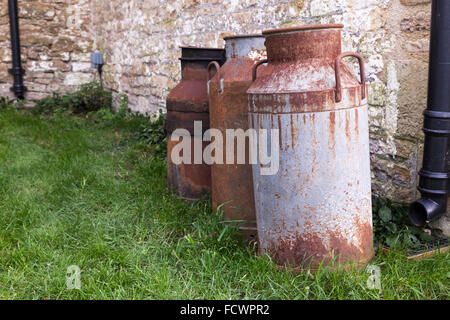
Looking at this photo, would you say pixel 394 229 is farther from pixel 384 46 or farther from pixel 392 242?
pixel 384 46

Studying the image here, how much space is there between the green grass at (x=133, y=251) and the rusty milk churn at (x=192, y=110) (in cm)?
16

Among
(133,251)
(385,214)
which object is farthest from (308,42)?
(133,251)

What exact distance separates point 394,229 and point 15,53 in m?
7.08

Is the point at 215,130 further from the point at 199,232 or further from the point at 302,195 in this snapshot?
the point at 302,195

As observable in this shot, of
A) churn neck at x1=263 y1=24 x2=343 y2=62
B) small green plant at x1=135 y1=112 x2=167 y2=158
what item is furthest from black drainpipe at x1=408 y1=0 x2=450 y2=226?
small green plant at x1=135 y1=112 x2=167 y2=158

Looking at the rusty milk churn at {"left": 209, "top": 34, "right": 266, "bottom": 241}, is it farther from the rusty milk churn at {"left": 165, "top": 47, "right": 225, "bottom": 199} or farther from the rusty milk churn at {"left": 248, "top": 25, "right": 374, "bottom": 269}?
the rusty milk churn at {"left": 165, "top": 47, "right": 225, "bottom": 199}

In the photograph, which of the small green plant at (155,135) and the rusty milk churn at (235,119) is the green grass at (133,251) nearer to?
the rusty milk churn at (235,119)

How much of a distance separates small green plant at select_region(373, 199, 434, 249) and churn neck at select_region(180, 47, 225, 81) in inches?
62.0

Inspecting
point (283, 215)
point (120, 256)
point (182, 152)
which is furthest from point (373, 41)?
point (120, 256)

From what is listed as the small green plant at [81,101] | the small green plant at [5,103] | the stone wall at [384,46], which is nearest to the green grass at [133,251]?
the stone wall at [384,46]

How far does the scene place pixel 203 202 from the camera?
3.62 meters

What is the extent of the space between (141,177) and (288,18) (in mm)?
1874

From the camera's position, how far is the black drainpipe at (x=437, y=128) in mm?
2623

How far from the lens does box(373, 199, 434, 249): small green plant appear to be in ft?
9.24
